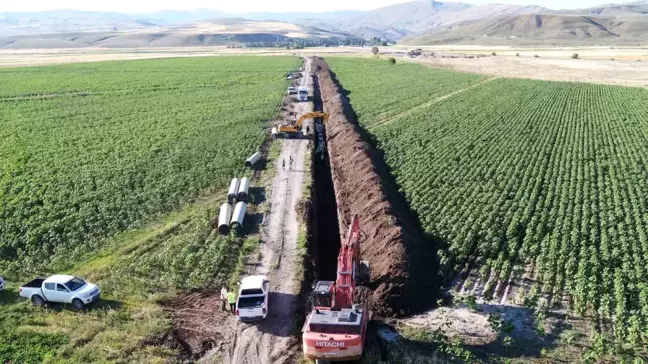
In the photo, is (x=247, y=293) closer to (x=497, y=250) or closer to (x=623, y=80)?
(x=497, y=250)

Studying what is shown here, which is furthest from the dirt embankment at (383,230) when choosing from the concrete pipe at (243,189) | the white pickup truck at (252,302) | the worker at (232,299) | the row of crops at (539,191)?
the concrete pipe at (243,189)

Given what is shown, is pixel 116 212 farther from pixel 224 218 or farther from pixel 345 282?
pixel 345 282

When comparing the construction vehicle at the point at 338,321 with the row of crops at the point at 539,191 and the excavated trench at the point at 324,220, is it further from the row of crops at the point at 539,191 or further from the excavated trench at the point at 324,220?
the row of crops at the point at 539,191

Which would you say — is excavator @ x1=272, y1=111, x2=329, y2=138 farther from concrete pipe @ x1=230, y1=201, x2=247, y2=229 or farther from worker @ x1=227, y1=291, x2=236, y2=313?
worker @ x1=227, y1=291, x2=236, y2=313

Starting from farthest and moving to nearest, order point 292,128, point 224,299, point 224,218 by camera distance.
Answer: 1. point 292,128
2. point 224,218
3. point 224,299

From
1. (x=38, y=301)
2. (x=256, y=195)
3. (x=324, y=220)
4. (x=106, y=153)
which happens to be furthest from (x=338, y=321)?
(x=106, y=153)

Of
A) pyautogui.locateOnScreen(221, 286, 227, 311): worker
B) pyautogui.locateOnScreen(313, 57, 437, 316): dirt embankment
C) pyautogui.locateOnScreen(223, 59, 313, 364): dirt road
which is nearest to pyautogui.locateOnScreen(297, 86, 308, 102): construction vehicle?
pyautogui.locateOnScreen(313, 57, 437, 316): dirt embankment

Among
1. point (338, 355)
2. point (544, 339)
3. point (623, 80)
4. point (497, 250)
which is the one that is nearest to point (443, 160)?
point (497, 250)
